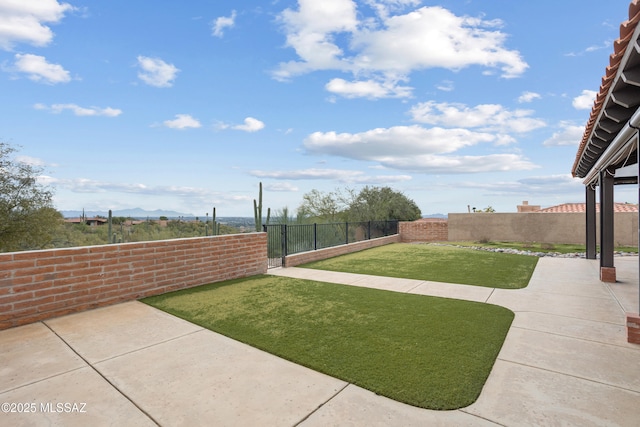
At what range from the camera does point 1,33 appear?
7969 millimetres

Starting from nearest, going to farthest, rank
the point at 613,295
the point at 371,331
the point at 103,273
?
the point at 371,331
the point at 103,273
the point at 613,295

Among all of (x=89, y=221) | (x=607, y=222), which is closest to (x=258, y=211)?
(x=89, y=221)

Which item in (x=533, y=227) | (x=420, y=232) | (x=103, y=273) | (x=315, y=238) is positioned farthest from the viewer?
(x=420, y=232)

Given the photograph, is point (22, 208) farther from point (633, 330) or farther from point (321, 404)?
point (633, 330)

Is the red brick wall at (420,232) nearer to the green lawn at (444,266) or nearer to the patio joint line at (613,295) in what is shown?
the green lawn at (444,266)

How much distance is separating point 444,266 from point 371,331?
5.82 metres

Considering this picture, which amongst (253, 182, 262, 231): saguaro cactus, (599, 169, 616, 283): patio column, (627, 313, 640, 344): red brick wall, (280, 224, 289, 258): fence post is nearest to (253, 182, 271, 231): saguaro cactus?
(253, 182, 262, 231): saguaro cactus

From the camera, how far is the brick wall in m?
9.53

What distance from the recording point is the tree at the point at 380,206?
19.9m

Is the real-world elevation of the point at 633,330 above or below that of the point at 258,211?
below

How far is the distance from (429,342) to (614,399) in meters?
1.54

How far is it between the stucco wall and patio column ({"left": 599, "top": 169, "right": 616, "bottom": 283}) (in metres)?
10.1

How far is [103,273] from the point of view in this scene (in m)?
5.35

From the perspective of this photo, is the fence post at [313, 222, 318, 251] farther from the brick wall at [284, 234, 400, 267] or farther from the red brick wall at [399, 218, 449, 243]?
the red brick wall at [399, 218, 449, 243]
